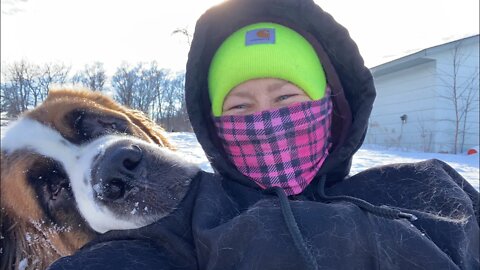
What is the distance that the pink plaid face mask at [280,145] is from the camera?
6.99 feet

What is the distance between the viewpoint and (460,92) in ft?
58.3

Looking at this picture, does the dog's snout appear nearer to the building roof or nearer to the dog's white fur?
the dog's white fur

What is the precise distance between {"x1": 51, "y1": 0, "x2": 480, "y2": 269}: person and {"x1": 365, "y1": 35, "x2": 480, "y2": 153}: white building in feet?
52.6

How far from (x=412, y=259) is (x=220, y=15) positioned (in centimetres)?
156

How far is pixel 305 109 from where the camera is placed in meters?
2.19

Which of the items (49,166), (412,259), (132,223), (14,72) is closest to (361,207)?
(412,259)

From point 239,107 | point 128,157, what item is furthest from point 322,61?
point 128,157

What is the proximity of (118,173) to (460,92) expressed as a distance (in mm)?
18512

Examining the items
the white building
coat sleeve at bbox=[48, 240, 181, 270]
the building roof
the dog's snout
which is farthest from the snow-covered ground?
coat sleeve at bbox=[48, 240, 181, 270]

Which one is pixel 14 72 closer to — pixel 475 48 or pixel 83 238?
pixel 475 48

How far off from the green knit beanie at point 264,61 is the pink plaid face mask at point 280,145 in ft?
0.58

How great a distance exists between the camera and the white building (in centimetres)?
1727

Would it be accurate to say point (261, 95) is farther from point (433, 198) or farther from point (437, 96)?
point (437, 96)

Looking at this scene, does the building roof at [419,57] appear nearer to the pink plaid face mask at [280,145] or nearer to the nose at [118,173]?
the pink plaid face mask at [280,145]
